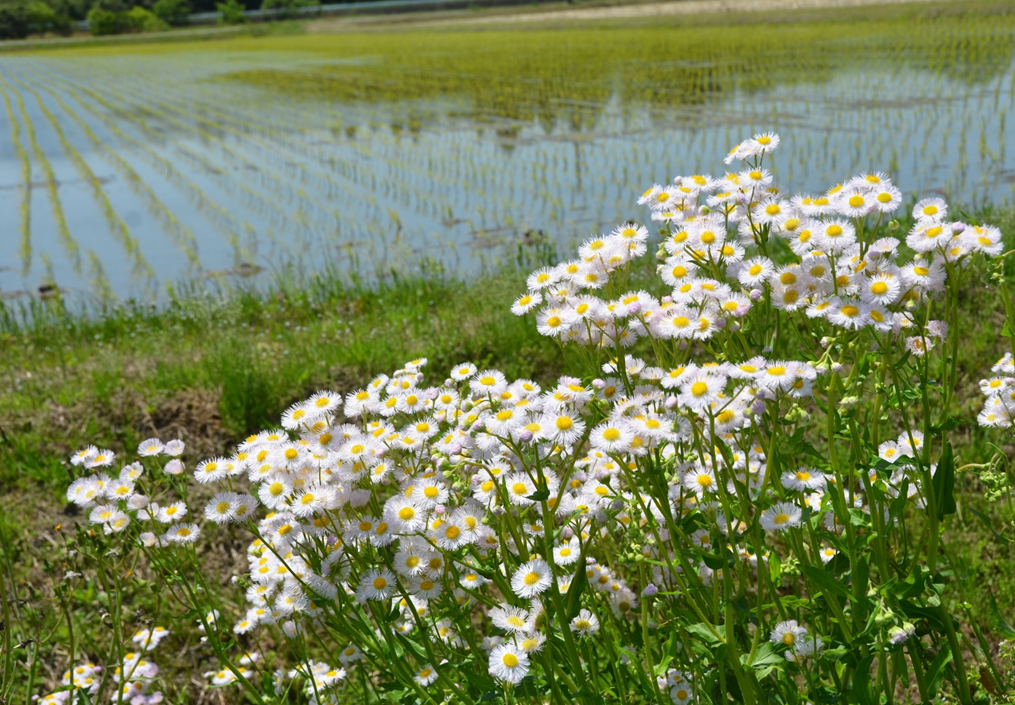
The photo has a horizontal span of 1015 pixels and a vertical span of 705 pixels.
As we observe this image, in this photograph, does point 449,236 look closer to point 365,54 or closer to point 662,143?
point 662,143

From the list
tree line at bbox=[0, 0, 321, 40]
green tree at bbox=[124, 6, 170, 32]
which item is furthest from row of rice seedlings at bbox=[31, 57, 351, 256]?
green tree at bbox=[124, 6, 170, 32]

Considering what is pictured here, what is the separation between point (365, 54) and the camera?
25047 mm

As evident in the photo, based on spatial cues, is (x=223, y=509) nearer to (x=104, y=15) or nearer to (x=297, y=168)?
(x=297, y=168)

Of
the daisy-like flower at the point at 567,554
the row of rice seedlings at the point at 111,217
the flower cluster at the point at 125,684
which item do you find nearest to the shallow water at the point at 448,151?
the row of rice seedlings at the point at 111,217

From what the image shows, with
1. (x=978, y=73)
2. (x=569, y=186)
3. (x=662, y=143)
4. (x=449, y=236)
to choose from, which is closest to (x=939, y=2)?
(x=978, y=73)

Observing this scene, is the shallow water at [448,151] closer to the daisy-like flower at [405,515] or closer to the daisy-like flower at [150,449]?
the daisy-like flower at [150,449]

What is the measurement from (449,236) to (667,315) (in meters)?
5.87

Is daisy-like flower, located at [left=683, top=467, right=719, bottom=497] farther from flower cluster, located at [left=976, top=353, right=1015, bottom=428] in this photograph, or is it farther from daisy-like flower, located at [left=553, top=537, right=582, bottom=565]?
flower cluster, located at [left=976, top=353, right=1015, bottom=428]

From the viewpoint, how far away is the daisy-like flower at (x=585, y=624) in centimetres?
158

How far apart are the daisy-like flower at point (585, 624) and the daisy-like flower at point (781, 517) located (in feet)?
1.25

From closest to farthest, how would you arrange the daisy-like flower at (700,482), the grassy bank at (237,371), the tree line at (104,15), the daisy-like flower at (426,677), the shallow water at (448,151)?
the daisy-like flower at (700,482) → the daisy-like flower at (426,677) → the grassy bank at (237,371) → the shallow water at (448,151) → the tree line at (104,15)

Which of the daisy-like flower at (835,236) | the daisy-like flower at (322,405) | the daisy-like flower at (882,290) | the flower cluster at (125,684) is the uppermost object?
the daisy-like flower at (835,236)

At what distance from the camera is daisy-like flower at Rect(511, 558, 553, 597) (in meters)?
1.37

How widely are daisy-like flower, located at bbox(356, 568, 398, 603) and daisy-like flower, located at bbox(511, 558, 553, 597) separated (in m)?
0.24
